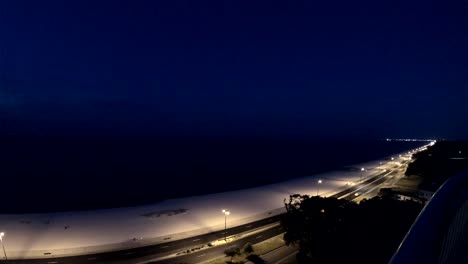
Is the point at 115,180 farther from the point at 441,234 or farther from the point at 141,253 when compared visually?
the point at 441,234

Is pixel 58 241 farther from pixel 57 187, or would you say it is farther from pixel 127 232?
pixel 57 187

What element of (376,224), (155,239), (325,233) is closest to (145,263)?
(155,239)

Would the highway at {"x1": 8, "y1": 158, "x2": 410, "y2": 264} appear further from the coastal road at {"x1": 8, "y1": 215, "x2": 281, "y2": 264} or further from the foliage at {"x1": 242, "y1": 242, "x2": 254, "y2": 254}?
the foliage at {"x1": 242, "y1": 242, "x2": 254, "y2": 254}

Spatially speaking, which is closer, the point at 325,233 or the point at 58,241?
the point at 325,233

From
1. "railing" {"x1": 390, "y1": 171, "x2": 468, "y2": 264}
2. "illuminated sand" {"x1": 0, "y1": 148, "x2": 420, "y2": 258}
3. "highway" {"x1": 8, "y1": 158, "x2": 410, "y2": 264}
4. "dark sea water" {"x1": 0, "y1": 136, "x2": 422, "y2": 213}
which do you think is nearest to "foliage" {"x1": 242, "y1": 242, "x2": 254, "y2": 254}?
"highway" {"x1": 8, "y1": 158, "x2": 410, "y2": 264}

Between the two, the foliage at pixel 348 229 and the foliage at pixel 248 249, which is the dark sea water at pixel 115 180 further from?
the foliage at pixel 348 229

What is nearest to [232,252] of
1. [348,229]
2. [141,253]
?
[141,253]
